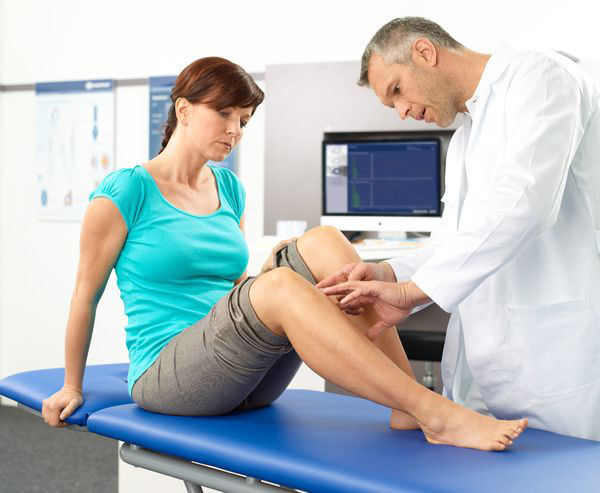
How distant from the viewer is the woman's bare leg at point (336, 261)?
1.57 m

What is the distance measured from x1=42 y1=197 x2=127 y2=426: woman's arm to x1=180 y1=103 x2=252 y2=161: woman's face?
0.28 meters

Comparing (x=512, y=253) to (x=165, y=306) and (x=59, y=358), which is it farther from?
(x=59, y=358)

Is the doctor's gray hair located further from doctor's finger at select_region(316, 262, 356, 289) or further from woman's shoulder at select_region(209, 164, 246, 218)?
woman's shoulder at select_region(209, 164, 246, 218)

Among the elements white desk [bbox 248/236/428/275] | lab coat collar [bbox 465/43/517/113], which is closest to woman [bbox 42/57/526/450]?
white desk [bbox 248/236/428/275]

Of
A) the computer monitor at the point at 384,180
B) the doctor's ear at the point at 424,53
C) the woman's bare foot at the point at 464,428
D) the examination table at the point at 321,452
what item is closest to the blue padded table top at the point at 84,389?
the examination table at the point at 321,452

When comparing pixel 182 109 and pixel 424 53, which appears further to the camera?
pixel 182 109

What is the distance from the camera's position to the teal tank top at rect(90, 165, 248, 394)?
1751 mm

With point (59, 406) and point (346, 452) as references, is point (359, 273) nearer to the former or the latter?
point (346, 452)

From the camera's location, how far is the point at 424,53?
1.64m

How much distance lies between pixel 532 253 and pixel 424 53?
0.44m

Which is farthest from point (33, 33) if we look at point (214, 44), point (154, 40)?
point (214, 44)

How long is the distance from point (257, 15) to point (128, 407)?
291 centimetres

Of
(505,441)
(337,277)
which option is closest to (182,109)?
(337,277)

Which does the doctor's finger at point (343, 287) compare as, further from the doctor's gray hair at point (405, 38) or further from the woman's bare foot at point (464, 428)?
the doctor's gray hair at point (405, 38)
